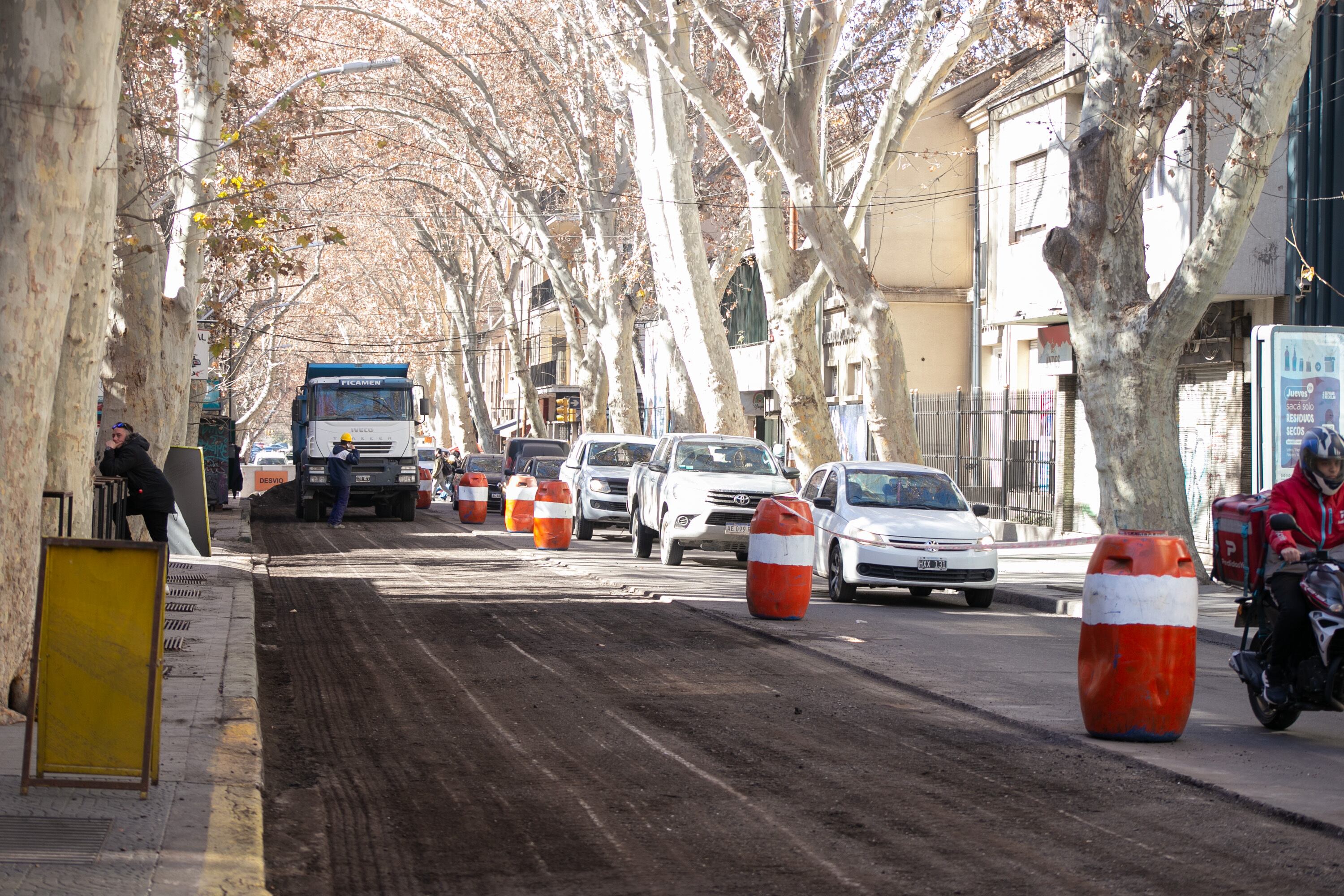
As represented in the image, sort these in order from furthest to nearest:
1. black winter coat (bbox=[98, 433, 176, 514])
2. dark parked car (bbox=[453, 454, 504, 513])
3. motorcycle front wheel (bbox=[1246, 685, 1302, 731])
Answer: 1. dark parked car (bbox=[453, 454, 504, 513])
2. black winter coat (bbox=[98, 433, 176, 514])
3. motorcycle front wheel (bbox=[1246, 685, 1302, 731])

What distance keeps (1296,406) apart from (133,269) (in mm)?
14060

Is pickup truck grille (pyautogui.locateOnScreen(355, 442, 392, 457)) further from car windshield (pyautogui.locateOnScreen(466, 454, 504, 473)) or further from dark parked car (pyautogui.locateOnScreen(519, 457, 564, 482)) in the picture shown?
car windshield (pyautogui.locateOnScreen(466, 454, 504, 473))

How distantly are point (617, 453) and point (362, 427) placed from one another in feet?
27.2

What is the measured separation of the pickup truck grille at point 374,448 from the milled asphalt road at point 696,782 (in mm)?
20608

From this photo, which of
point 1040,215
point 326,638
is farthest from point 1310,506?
point 1040,215

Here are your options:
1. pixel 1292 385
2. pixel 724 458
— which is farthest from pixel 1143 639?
pixel 724 458

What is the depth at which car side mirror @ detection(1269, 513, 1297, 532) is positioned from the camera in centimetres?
801

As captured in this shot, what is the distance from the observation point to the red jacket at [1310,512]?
8.27m

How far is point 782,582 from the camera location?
14.2 meters

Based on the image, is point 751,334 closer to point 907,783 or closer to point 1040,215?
point 1040,215

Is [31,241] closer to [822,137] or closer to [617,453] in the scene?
[822,137]

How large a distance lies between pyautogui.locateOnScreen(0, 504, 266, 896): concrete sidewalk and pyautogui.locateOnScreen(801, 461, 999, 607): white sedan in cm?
809

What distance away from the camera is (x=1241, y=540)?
30.3 ft

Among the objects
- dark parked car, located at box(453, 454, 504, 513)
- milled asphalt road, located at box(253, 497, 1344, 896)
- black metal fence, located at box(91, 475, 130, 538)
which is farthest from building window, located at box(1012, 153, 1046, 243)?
dark parked car, located at box(453, 454, 504, 513)
